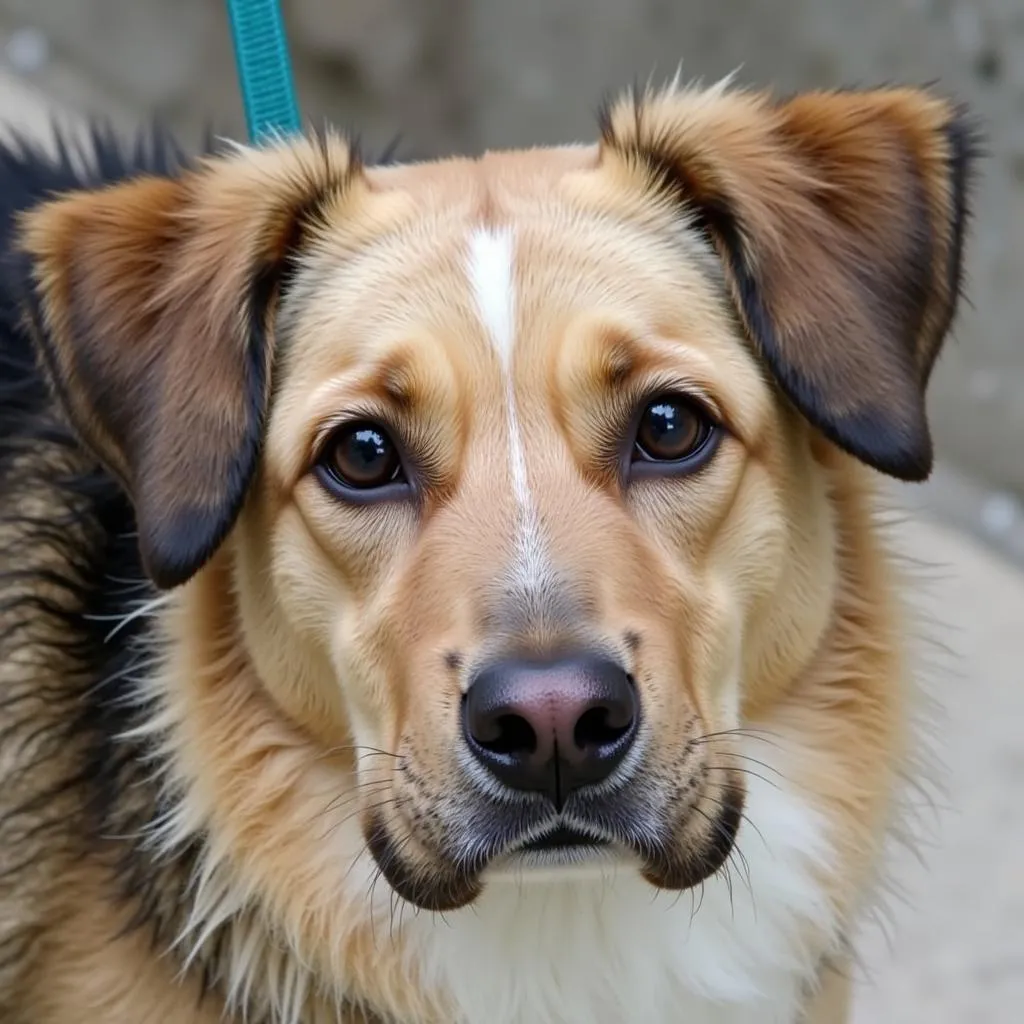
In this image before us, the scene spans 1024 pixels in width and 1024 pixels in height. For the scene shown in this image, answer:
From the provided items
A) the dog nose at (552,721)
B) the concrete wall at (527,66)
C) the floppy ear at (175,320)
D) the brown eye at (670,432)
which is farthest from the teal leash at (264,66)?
the concrete wall at (527,66)

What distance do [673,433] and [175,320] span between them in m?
0.73

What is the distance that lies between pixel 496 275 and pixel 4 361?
3.39 ft

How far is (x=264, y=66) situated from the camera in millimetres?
2746

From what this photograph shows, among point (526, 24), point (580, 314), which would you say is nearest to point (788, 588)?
point (580, 314)

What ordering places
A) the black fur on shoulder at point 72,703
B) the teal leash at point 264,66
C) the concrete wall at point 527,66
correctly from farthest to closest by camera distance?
the concrete wall at point 527,66 → the teal leash at point 264,66 → the black fur on shoulder at point 72,703

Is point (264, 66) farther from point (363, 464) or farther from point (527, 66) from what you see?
point (527, 66)

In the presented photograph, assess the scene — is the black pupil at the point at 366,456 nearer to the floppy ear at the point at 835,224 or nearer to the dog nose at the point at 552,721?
the dog nose at the point at 552,721

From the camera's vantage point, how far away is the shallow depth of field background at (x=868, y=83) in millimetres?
3771

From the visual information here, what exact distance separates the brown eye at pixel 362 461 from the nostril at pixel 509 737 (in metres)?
0.45

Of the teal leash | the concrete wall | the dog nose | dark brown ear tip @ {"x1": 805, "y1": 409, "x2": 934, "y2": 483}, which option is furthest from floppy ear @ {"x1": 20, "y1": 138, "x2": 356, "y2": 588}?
the concrete wall

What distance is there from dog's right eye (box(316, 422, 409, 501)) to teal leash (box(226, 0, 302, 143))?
657 millimetres

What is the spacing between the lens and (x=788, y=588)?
Result: 234cm

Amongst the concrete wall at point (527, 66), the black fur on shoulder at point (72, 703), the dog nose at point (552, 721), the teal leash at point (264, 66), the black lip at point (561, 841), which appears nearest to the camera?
the dog nose at point (552, 721)

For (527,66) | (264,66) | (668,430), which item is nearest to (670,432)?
(668,430)
